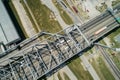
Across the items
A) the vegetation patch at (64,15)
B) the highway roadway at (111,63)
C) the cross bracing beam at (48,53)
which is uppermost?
the vegetation patch at (64,15)

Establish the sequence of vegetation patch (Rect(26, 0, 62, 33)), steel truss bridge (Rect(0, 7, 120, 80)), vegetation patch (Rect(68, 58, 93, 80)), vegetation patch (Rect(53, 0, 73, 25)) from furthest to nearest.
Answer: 1. vegetation patch (Rect(53, 0, 73, 25))
2. vegetation patch (Rect(26, 0, 62, 33))
3. steel truss bridge (Rect(0, 7, 120, 80))
4. vegetation patch (Rect(68, 58, 93, 80))

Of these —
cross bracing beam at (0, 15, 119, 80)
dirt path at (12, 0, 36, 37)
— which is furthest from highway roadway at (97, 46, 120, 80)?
dirt path at (12, 0, 36, 37)

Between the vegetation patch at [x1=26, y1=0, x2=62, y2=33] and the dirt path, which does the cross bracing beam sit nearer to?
the vegetation patch at [x1=26, y1=0, x2=62, y2=33]

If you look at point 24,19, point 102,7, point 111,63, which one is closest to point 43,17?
point 24,19

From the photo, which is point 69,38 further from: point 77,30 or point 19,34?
point 19,34

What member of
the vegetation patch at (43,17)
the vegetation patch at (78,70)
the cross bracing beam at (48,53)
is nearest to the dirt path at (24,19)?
the vegetation patch at (43,17)

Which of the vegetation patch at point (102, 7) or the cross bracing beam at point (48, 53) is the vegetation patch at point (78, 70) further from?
the vegetation patch at point (102, 7)

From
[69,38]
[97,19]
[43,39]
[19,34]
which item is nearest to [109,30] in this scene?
[97,19]

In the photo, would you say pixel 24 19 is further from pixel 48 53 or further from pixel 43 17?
pixel 48 53
